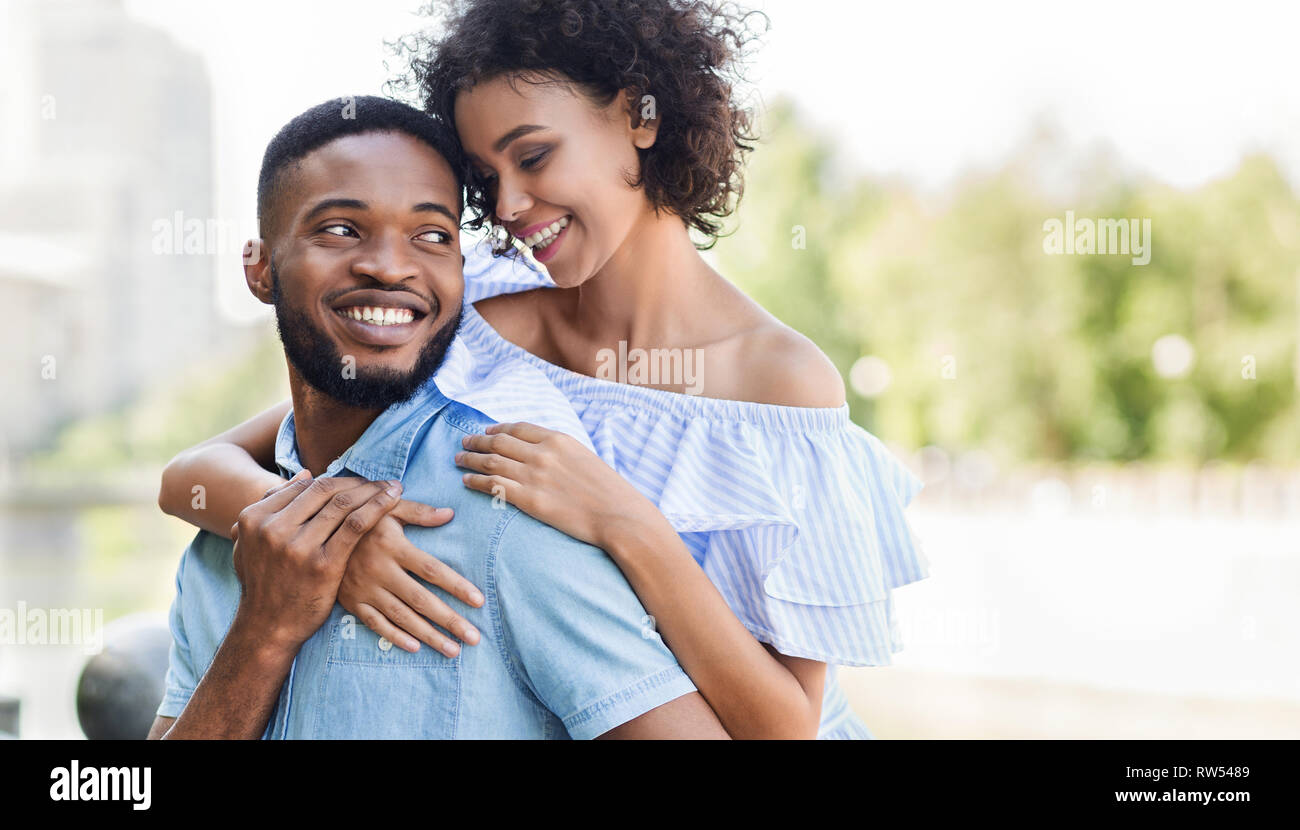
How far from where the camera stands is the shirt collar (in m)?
2.00

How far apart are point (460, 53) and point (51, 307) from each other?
65.2ft

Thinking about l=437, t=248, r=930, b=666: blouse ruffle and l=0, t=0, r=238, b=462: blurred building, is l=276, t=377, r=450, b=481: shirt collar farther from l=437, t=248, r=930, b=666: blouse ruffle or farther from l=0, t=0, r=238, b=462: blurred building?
l=0, t=0, r=238, b=462: blurred building

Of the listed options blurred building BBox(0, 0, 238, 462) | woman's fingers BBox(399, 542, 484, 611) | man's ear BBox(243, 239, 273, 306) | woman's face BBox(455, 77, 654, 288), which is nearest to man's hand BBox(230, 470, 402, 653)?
woman's fingers BBox(399, 542, 484, 611)

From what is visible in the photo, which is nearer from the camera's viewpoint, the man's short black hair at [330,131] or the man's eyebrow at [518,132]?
the man's short black hair at [330,131]

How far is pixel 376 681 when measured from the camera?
182 cm

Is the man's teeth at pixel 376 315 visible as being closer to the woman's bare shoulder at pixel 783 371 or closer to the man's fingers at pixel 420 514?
the man's fingers at pixel 420 514

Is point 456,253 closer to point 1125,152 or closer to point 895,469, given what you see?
point 895,469

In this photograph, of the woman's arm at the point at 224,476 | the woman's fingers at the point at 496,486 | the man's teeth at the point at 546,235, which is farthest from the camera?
the man's teeth at the point at 546,235

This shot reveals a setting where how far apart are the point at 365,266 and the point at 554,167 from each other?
2.22 ft

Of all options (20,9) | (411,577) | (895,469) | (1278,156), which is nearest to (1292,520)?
(1278,156)

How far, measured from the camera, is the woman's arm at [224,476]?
235 cm

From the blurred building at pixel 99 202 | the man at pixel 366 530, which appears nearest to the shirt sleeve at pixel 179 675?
the man at pixel 366 530

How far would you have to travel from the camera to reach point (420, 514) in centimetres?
187
